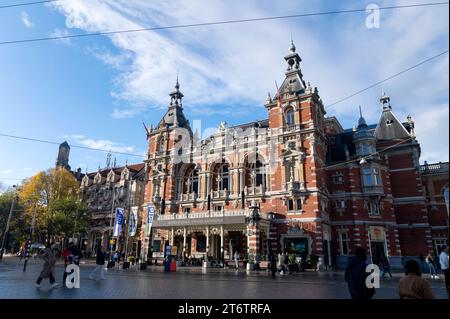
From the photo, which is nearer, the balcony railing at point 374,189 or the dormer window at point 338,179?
the balcony railing at point 374,189

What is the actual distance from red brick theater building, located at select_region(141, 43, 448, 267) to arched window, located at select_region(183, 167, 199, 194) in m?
0.22

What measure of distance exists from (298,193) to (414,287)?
85.1ft

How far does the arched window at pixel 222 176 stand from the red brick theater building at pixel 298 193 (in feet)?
0.41

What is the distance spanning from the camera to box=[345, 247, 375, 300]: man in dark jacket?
5555 millimetres

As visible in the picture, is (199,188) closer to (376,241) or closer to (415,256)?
(376,241)

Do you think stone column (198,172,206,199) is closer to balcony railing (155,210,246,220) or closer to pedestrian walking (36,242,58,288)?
balcony railing (155,210,246,220)

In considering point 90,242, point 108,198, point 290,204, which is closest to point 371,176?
point 290,204

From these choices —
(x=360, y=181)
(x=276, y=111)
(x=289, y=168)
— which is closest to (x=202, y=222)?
(x=289, y=168)

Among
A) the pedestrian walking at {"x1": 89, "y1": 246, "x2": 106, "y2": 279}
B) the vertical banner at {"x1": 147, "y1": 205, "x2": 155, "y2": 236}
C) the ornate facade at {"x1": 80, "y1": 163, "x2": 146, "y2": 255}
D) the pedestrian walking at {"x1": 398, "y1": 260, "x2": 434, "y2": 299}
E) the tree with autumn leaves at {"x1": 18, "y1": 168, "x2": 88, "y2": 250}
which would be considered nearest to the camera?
the pedestrian walking at {"x1": 398, "y1": 260, "x2": 434, "y2": 299}

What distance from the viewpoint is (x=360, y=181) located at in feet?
105

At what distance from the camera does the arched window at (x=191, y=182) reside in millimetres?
38625

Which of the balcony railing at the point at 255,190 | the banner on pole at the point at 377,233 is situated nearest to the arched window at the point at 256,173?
the balcony railing at the point at 255,190

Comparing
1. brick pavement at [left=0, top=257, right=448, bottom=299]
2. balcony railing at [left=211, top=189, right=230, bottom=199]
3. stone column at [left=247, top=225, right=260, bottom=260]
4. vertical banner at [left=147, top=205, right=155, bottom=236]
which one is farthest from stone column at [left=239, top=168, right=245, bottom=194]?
brick pavement at [left=0, top=257, right=448, bottom=299]

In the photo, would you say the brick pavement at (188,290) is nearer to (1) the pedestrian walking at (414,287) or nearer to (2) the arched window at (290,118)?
(1) the pedestrian walking at (414,287)
